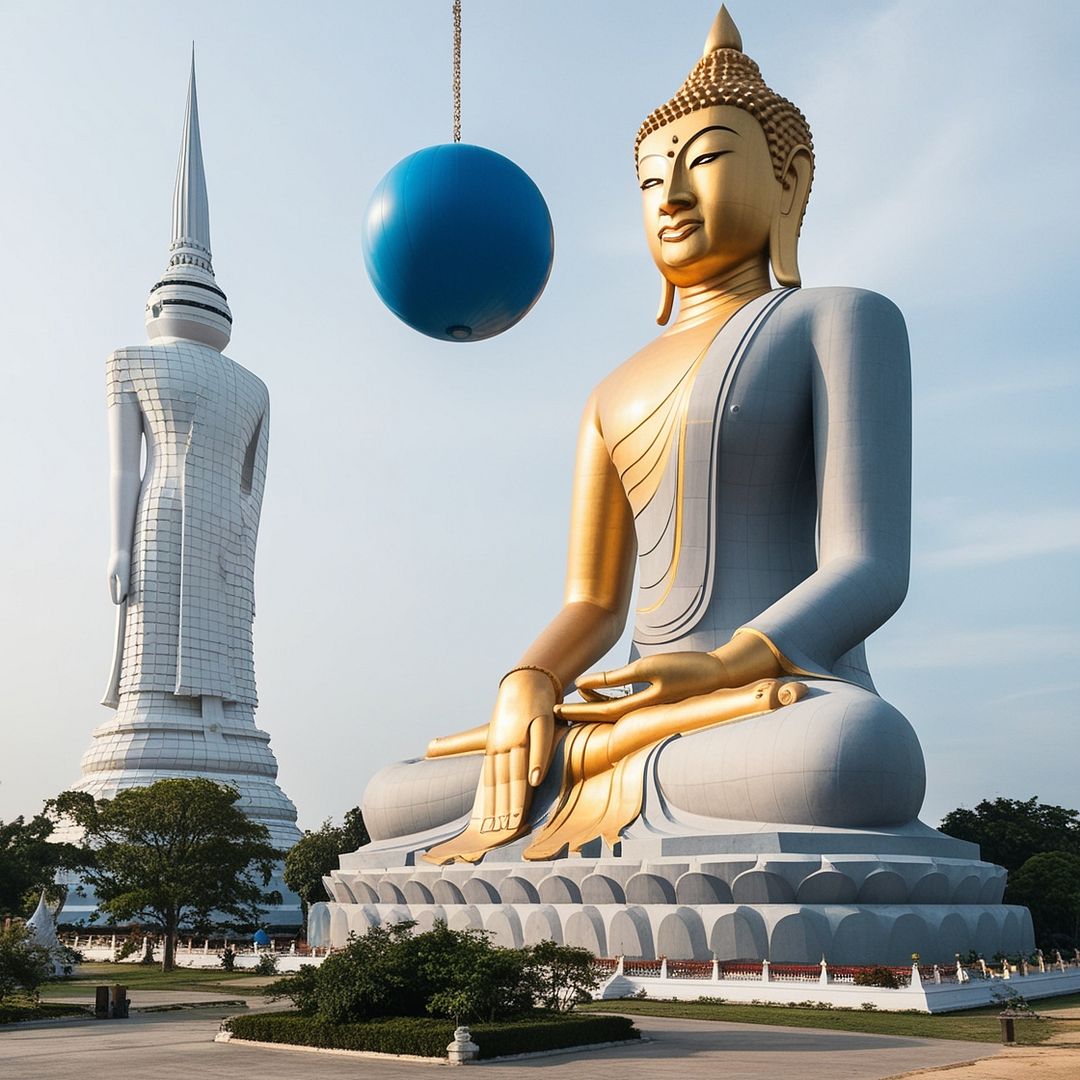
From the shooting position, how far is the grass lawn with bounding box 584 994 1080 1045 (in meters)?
10.6

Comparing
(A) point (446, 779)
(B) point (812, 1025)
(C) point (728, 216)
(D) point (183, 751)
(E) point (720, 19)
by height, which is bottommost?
(B) point (812, 1025)

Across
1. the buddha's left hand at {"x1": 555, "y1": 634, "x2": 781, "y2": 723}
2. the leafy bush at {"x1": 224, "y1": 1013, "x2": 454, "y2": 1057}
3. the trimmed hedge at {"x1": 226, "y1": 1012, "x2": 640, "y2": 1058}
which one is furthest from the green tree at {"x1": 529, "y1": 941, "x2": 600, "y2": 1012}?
the buddha's left hand at {"x1": 555, "y1": 634, "x2": 781, "y2": 723}

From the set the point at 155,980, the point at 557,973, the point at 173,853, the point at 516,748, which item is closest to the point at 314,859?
the point at 173,853

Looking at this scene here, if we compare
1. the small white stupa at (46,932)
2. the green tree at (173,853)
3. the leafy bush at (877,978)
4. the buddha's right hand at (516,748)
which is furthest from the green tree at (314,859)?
the leafy bush at (877,978)

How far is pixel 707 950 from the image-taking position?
45.7 feet

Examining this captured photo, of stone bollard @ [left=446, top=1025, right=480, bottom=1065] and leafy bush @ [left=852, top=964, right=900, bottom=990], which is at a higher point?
leafy bush @ [left=852, top=964, right=900, bottom=990]

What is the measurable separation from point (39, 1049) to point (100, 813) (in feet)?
51.2

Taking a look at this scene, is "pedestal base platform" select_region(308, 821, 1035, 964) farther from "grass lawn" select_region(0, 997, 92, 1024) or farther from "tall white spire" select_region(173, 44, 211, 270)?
"tall white spire" select_region(173, 44, 211, 270)

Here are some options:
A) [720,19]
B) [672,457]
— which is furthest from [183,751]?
[720,19]

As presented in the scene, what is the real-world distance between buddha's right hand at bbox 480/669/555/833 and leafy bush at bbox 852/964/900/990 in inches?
223

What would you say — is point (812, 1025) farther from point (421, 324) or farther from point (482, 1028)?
point (421, 324)

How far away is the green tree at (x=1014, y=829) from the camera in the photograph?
29.3 meters

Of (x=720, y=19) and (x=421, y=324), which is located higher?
(x=720, y=19)

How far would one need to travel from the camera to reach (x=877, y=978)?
12.5 meters
